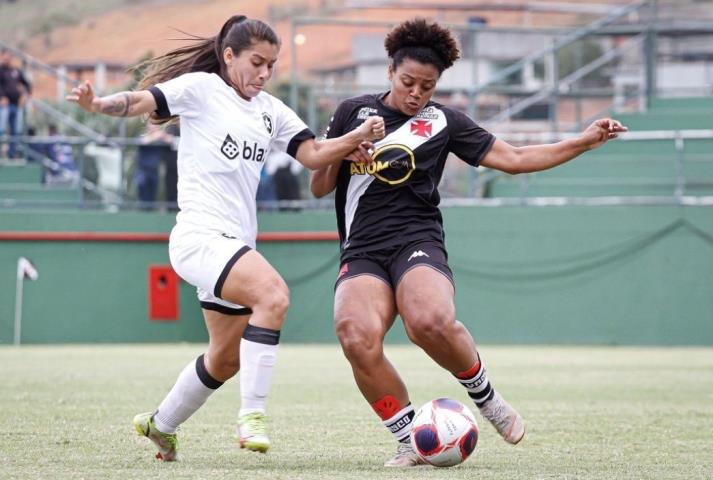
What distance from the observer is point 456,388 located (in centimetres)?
1107

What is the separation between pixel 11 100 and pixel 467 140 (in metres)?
15.0

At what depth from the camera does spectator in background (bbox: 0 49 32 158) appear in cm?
2055

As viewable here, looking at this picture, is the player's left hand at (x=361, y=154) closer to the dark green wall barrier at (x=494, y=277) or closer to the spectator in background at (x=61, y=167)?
the dark green wall barrier at (x=494, y=277)

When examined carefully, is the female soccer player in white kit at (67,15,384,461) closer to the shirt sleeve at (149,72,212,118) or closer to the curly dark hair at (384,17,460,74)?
the shirt sleeve at (149,72,212,118)

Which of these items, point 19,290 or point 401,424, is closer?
point 401,424

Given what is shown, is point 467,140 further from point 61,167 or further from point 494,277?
point 61,167

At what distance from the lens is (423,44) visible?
6.60 m

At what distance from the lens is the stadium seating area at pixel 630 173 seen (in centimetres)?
1844

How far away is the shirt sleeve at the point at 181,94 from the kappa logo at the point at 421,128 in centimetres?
104

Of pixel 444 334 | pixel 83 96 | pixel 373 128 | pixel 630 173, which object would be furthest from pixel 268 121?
pixel 630 173

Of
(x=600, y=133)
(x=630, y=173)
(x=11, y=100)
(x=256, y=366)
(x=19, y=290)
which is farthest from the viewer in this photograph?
(x=11, y=100)

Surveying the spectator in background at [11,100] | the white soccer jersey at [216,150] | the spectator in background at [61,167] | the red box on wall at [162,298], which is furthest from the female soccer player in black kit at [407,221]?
the spectator in background at [11,100]

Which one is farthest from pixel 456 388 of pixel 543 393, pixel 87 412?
pixel 87 412

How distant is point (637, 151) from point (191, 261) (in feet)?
46.4
